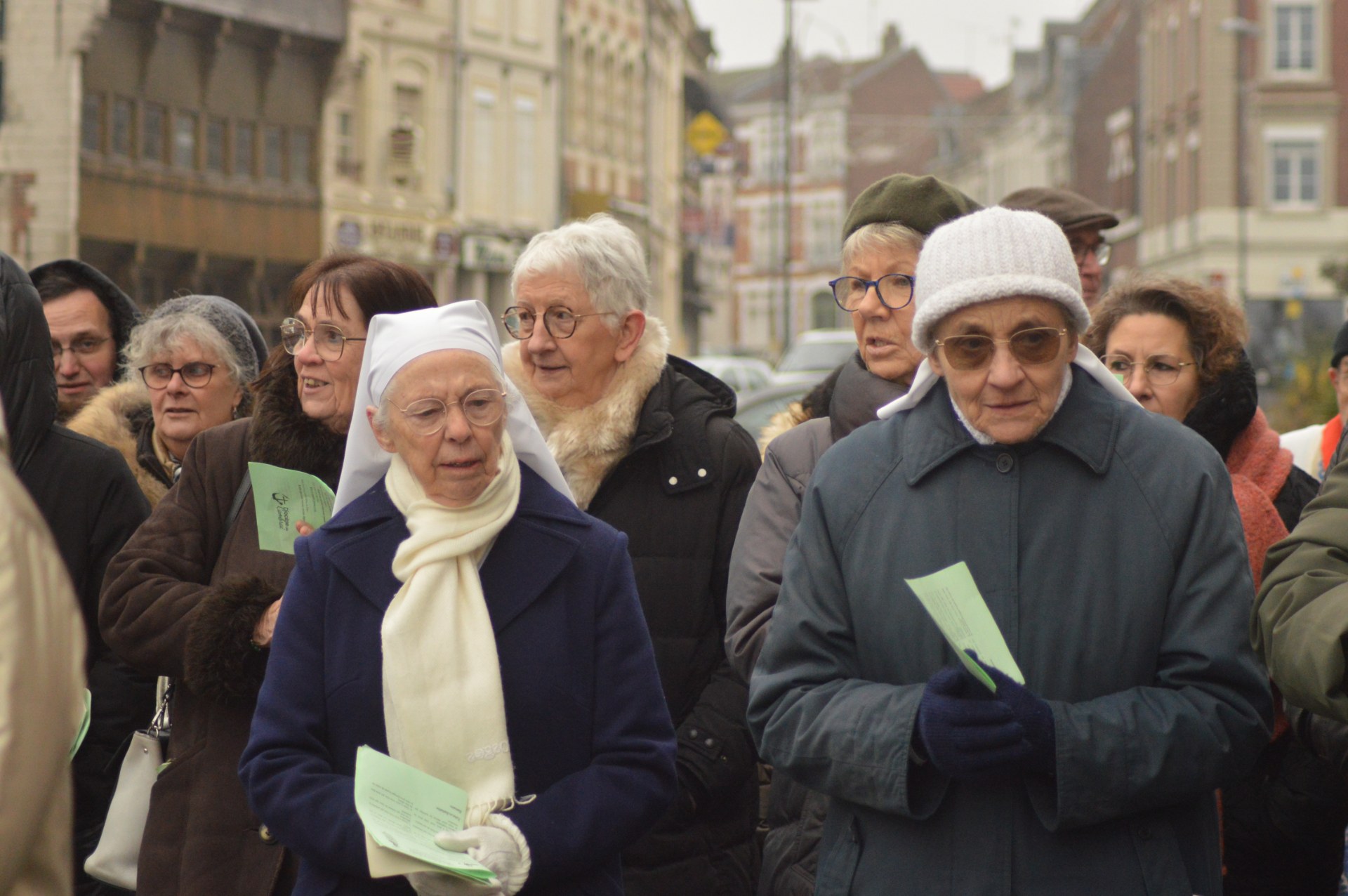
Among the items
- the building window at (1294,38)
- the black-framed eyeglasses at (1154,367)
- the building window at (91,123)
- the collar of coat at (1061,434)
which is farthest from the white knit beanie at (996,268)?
the building window at (1294,38)

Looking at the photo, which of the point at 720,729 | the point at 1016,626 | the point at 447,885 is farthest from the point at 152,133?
the point at 1016,626

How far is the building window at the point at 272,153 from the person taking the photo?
3406 centimetres

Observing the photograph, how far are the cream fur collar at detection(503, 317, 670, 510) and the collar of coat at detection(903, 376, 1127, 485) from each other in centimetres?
125

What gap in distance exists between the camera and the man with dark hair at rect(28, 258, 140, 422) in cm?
551

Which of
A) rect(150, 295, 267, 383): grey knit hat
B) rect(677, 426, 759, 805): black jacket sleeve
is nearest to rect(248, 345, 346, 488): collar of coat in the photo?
rect(150, 295, 267, 383): grey knit hat

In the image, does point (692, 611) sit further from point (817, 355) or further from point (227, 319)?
point (817, 355)

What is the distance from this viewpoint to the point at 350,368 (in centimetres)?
408

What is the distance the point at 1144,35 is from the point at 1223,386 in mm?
53485

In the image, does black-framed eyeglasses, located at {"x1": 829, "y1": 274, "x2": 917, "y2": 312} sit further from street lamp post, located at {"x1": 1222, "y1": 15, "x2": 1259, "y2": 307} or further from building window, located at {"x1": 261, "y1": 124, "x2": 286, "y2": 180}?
street lamp post, located at {"x1": 1222, "y1": 15, "x2": 1259, "y2": 307}

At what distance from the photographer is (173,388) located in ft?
15.9

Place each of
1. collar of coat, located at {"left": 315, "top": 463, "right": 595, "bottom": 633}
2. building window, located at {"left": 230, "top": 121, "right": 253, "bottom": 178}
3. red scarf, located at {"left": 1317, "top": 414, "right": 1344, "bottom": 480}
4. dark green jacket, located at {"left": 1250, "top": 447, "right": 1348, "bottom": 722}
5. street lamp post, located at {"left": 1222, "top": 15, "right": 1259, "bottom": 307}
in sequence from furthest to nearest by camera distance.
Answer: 1. street lamp post, located at {"left": 1222, "top": 15, "right": 1259, "bottom": 307}
2. building window, located at {"left": 230, "top": 121, "right": 253, "bottom": 178}
3. red scarf, located at {"left": 1317, "top": 414, "right": 1344, "bottom": 480}
4. collar of coat, located at {"left": 315, "top": 463, "right": 595, "bottom": 633}
5. dark green jacket, located at {"left": 1250, "top": 447, "right": 1348, "bottom": 722}

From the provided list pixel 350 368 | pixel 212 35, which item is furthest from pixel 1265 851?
pixel 212 35

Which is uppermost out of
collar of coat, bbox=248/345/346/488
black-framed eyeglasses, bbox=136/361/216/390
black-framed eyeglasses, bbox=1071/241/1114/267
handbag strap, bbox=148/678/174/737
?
black-framed eyeglasses, bbox=1071/241/1114/267

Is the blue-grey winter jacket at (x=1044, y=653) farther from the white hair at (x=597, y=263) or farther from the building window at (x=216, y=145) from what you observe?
the building window at (x=216, y=145)
